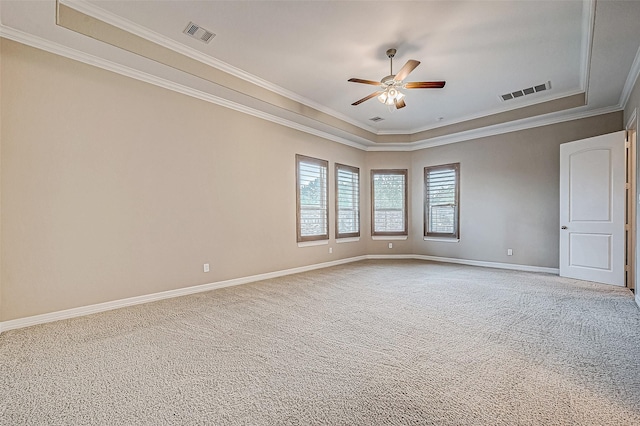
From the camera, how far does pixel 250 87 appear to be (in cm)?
446

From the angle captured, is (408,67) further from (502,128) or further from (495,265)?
(495,265)

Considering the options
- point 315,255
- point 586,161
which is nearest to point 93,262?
point 315,255

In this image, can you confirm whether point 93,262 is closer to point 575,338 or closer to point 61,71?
point 61,71

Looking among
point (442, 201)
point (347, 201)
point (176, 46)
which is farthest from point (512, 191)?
point (176, 46)

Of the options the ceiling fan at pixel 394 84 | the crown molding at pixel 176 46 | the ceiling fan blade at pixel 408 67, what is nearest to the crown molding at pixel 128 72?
the crown molding at pixel 176 46

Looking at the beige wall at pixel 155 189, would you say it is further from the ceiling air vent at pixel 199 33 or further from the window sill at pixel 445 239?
the ceiling air vent at pixel 199 33

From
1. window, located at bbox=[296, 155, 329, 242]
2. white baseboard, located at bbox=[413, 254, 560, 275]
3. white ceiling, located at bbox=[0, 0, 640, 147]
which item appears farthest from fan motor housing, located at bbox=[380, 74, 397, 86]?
white baseboard, located at bbox=[413, 254, 560, 275]

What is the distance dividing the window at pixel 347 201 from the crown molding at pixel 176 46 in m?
1.86

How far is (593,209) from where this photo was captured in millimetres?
4719

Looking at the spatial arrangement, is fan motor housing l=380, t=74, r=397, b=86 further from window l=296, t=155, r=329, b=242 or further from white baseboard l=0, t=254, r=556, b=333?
white baseboard l=0, t=254, r=556, b=333

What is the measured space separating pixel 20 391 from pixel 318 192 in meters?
5.03

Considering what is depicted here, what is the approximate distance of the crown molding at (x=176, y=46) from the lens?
2951 millimetres

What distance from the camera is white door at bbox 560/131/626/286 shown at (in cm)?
446

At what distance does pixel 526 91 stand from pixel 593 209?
2197mm
